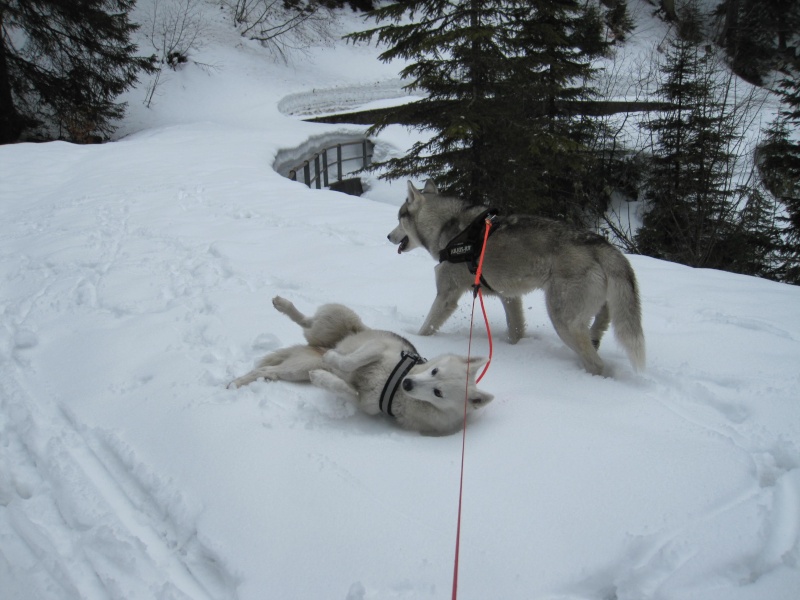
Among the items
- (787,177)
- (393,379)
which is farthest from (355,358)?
(787,177)

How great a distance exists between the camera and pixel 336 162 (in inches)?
851

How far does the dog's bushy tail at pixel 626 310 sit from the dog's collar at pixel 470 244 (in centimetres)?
119

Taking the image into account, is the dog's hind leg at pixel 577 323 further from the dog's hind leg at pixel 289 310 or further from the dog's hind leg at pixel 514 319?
the dog's hind leg at pixel 289 310

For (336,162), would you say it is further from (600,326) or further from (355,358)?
(355,358)

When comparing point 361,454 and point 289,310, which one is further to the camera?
point 289,310

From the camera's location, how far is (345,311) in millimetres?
4344

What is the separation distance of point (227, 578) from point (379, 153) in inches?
940

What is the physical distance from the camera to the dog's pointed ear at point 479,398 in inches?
136

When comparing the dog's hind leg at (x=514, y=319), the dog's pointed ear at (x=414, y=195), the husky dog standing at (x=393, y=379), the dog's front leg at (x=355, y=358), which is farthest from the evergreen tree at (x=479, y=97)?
the dog's front leg at (x=355, y=358)

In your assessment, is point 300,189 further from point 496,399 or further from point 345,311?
point 496,399

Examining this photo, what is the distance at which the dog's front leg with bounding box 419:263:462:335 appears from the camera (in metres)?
5.20

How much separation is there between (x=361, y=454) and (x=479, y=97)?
456 inches

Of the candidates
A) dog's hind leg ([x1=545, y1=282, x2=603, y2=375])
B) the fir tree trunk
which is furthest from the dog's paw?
the fir tree trunk

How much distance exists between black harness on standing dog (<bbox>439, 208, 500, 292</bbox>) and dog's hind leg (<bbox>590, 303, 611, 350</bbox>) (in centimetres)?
102
